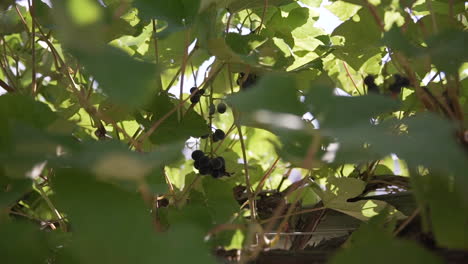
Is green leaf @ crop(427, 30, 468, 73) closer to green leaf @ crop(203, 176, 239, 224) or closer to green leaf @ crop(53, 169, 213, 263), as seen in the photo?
green leaf @ crop(53, 169, 213, 263)

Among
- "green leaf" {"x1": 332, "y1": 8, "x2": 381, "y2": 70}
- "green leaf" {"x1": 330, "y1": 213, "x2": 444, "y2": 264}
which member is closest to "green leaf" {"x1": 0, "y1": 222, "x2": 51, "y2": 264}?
"green leaf" {"x1": 330, "y1": 213, "x2": 444, "y2": 264}

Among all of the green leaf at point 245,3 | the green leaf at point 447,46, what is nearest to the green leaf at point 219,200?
the green leaf at point 245,3

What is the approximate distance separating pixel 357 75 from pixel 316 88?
2.38 feet

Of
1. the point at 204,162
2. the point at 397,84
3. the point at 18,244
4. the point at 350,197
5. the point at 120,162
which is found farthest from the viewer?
the point at 204,162

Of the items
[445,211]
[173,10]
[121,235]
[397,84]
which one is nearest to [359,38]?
[397,84]

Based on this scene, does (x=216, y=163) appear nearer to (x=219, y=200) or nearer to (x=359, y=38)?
(x=219, y=200)

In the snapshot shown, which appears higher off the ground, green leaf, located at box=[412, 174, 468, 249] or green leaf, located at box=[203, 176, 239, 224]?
green leaf, located at box=[203, 176, 239, 224]

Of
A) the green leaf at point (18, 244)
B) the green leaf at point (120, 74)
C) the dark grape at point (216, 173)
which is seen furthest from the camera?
the dark grape at point (216, 173)

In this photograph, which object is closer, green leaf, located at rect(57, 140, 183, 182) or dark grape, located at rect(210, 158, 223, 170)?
green leaf, located at rect(57, 140, 183, 182)

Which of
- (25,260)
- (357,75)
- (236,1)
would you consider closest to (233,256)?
(25,260)

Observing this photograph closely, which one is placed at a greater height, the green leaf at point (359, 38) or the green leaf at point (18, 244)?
the green leaf at point (359, 38)

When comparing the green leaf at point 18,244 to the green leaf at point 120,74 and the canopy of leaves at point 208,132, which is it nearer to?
the canopy of leaves at point 208,132

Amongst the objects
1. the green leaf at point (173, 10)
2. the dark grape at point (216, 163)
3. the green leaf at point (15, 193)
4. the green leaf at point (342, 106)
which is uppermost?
the green leaf at point (173, 10)

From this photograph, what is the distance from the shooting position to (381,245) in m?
0.32
